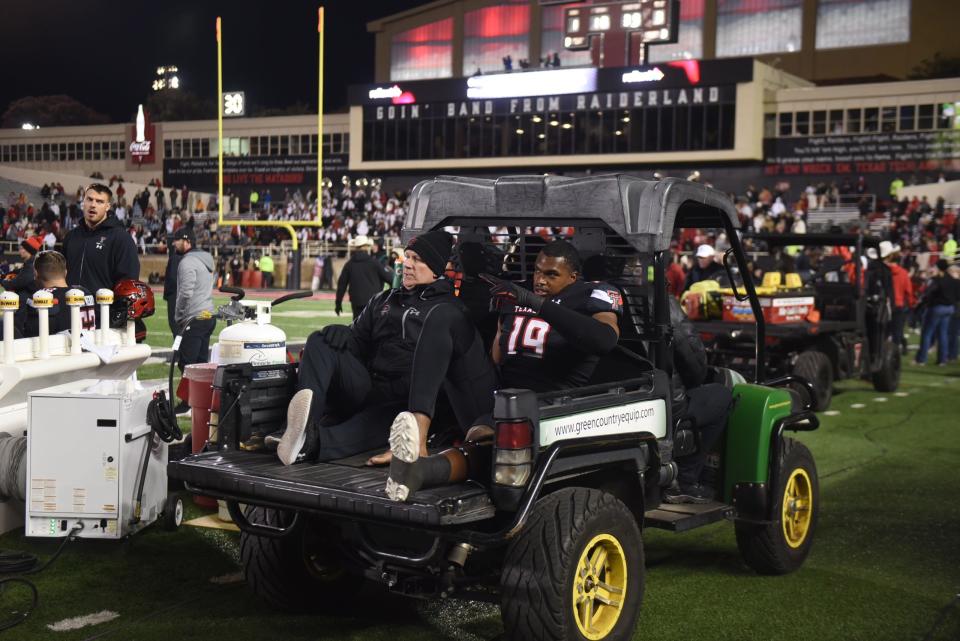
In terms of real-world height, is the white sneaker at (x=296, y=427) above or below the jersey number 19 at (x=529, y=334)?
below

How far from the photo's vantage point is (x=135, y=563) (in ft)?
19.9

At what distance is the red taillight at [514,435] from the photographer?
4.25 meters

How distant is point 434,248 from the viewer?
549 centimetres

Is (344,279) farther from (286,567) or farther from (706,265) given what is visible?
(286,567)

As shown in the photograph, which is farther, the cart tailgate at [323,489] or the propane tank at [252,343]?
the propane tank at [252,343]

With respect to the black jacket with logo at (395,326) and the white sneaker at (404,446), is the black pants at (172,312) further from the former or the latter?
the white sneaker at (404,446)

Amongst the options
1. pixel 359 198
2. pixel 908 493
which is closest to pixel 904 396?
pixel 908 493

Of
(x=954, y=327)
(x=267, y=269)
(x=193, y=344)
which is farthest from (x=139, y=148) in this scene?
(x=193, y=344)

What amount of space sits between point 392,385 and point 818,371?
8.01 metres

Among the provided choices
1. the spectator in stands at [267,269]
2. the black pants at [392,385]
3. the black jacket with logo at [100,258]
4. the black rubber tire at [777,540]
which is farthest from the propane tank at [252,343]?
the spectator in stands at [267,269]

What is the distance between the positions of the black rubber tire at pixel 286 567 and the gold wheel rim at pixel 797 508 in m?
2.48

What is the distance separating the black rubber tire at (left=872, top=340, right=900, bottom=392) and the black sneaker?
29.5 ft

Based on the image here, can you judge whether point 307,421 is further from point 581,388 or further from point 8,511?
point 8,511

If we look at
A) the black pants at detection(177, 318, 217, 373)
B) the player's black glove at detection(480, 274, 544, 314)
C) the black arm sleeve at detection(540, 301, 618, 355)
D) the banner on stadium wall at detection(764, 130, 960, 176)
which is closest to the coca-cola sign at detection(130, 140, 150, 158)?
the banner on stadium wall at detection(764, 130, 960, 176)
